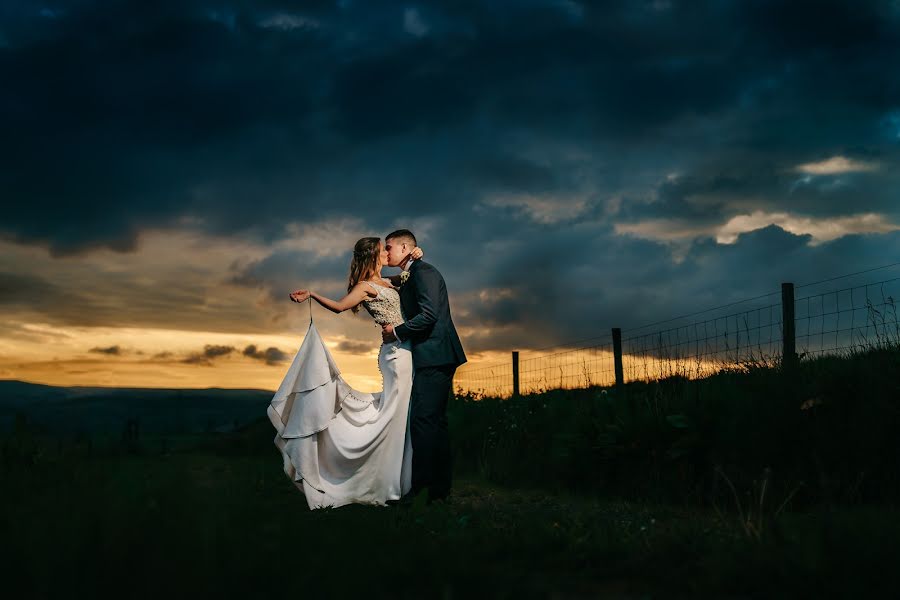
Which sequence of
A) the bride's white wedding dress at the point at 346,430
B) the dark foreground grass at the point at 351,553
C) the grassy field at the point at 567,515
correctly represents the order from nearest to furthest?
the dark foreground grass at the point at 351,553 < the grassy field at the point at 567,515 < the bride's white wedding dress at the point at 346,430

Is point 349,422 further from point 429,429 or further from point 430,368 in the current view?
point 430,368

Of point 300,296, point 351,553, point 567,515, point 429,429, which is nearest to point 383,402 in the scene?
point 429,429

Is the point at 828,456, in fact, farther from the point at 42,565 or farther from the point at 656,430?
the point at 42,565

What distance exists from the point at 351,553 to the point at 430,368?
3.97 m

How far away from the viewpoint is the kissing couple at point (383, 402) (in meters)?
7.23

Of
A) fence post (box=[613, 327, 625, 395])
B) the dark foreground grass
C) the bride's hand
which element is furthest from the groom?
fence post (box=[613, 327, 625, 395])

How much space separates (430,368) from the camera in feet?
23.7

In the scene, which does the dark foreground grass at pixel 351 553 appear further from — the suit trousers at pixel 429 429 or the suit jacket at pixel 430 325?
the suit jacket at pixel 430 325

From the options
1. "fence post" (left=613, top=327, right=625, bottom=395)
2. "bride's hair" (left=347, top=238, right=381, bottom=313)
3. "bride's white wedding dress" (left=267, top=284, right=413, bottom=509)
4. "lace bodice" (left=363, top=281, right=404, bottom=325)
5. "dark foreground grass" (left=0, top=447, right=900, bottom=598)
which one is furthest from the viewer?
"fence post" (left=613, top=327, right=625, bottom=395)

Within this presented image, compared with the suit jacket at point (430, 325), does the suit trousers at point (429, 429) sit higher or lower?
lower

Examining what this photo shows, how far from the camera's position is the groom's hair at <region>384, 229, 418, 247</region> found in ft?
24.9

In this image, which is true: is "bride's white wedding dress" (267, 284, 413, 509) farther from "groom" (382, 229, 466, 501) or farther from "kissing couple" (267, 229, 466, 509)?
"groom" (382, 229, 466, 501)

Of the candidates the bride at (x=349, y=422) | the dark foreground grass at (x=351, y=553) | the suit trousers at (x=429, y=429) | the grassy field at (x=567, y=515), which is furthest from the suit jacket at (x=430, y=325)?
the dark foreground grass at (x=351, y=553)

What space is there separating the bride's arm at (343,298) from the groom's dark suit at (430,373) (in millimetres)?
511
